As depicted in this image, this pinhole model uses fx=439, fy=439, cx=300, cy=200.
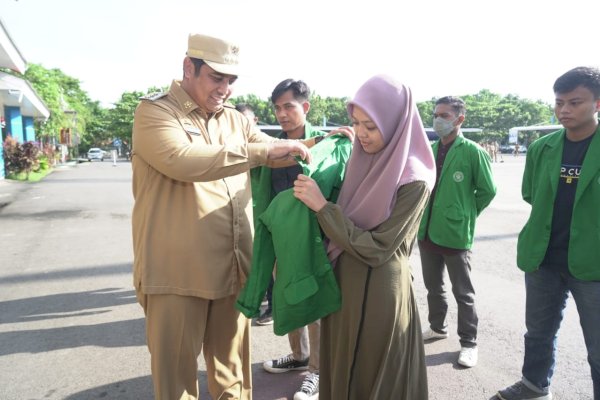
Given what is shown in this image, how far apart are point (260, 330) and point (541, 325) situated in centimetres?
237

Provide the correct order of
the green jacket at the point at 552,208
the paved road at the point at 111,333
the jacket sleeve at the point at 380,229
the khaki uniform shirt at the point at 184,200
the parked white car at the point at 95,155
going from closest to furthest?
the jacket sleeve at the point at 380,229
the khaki uniform shirt at the point at 184,200
the green jacket at the point at 552,208
the paved road at the point at 111,333
the parked white car at the point at 95,155

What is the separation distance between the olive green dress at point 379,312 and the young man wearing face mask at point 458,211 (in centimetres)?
146

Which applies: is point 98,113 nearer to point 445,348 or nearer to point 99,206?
point 99,206

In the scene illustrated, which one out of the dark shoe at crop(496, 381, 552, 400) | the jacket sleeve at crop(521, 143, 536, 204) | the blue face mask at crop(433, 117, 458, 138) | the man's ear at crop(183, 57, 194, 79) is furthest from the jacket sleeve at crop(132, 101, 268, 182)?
the dark shoe at crop(496, 381, 552, 400)

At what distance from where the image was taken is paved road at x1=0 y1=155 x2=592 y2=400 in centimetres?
311

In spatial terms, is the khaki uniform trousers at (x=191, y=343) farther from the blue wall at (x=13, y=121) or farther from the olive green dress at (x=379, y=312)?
the blue wall at (x=13, y=121)

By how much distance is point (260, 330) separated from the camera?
411cm

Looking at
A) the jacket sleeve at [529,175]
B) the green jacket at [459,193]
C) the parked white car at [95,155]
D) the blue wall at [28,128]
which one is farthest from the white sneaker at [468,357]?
the parked white car at [95,155]

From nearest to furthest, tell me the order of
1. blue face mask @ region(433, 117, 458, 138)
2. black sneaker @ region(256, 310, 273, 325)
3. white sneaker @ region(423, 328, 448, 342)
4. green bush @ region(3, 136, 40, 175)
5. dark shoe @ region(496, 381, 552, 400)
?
1. dark shoe @ region(496, 381, 552, 400)
2. blue face mask @ region(433, 117, 458, 138)
3. white sneaker @ region(423, 328, 448, 342)
4. black sneaker @ region(256, 310, 273, 325)
5. green bush @ region(3, 136, 40, 175)

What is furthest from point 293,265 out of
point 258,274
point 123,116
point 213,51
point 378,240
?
point 123,116

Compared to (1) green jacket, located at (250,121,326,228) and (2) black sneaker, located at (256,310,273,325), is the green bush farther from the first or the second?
(1) green jacket, located at (250,121,326,228)

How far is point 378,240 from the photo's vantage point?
1859mm

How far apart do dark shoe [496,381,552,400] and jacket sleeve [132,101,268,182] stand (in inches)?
88.2

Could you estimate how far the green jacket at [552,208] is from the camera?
2.38 m
